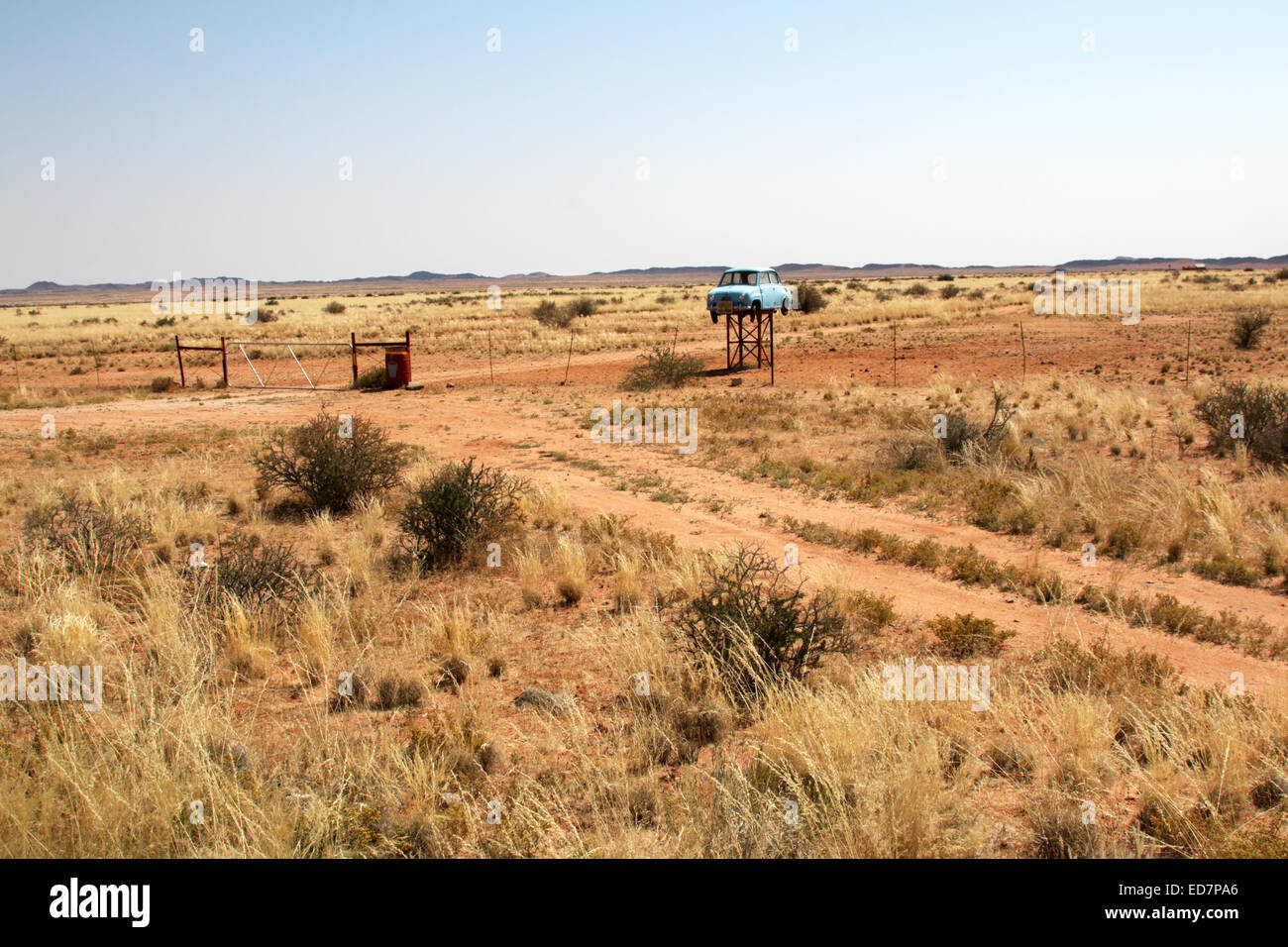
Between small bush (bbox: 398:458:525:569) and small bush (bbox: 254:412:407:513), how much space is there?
2164 mm

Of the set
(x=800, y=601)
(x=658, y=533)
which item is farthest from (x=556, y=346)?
(x=800, y=601)

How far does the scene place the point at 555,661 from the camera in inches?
266

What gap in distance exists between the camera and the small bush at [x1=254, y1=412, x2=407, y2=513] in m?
11.5

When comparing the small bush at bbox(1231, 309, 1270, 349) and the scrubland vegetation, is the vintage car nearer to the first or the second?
the scrubland vegetation

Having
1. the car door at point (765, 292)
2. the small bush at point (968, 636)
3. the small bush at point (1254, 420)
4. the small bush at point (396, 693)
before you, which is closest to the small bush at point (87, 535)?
the small bush at point (396, 693)

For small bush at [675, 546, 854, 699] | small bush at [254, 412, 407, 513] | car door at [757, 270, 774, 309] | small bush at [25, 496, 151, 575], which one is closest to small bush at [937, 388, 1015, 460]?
small bush at [675, 546, 854, 699]

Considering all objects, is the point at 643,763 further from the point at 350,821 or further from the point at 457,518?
the point at 457,518

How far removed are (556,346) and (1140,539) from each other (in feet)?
99.4

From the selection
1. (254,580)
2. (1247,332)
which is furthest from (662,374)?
(254,580)

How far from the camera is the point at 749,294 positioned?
88.7 ft

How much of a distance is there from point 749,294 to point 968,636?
2155 cm

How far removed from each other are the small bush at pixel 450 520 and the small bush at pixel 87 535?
2.84 m

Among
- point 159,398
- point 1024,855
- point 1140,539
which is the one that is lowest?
point 1024,855

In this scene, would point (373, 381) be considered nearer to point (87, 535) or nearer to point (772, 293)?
point (772, 293)
